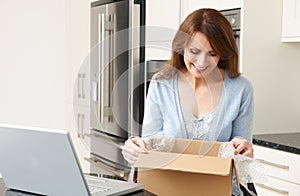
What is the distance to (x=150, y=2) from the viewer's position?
10.1ft

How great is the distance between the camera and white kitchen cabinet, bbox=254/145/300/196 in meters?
2.15

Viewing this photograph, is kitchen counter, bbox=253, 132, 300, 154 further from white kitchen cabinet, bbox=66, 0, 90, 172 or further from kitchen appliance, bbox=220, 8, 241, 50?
white kitchen cabinet, bbox=66, 0, 90, 172

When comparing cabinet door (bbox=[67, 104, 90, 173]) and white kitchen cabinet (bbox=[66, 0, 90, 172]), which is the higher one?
white kitchen cabinet (bbox=[66, 0, 90, 172])

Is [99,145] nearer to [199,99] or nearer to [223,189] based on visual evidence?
[199,99]

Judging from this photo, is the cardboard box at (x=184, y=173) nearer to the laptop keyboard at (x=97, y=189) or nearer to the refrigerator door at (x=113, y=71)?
the laptop keyboard at (x=97, y=189)

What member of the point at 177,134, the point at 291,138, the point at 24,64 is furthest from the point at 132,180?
the point at 24,64

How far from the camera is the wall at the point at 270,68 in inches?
96.7

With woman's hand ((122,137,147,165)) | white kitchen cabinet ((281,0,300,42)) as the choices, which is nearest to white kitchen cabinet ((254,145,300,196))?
white kitchen cabinet ((281,0,300,42))

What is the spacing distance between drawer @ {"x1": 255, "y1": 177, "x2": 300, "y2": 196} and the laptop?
1.16 metres

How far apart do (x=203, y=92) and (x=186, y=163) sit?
519mm

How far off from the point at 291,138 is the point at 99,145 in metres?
1.47

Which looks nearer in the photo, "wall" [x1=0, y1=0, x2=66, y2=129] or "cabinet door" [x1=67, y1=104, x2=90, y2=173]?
"cabinet door" [x1=67, y1=104, x2=90, y2=173]

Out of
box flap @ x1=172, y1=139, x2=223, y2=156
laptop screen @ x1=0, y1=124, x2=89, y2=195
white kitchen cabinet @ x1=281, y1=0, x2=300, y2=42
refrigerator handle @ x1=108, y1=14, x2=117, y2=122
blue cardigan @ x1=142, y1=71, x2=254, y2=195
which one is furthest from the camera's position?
refrigerator handle @ x1=108, y1=14, x2=117, y2=122

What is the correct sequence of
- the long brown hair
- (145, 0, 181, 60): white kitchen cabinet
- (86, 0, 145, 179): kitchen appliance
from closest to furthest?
the long brown hair → (145, 0, 181, 60): white kitchen cabinet → (86, 0, 145, 179): kitchen appliance
